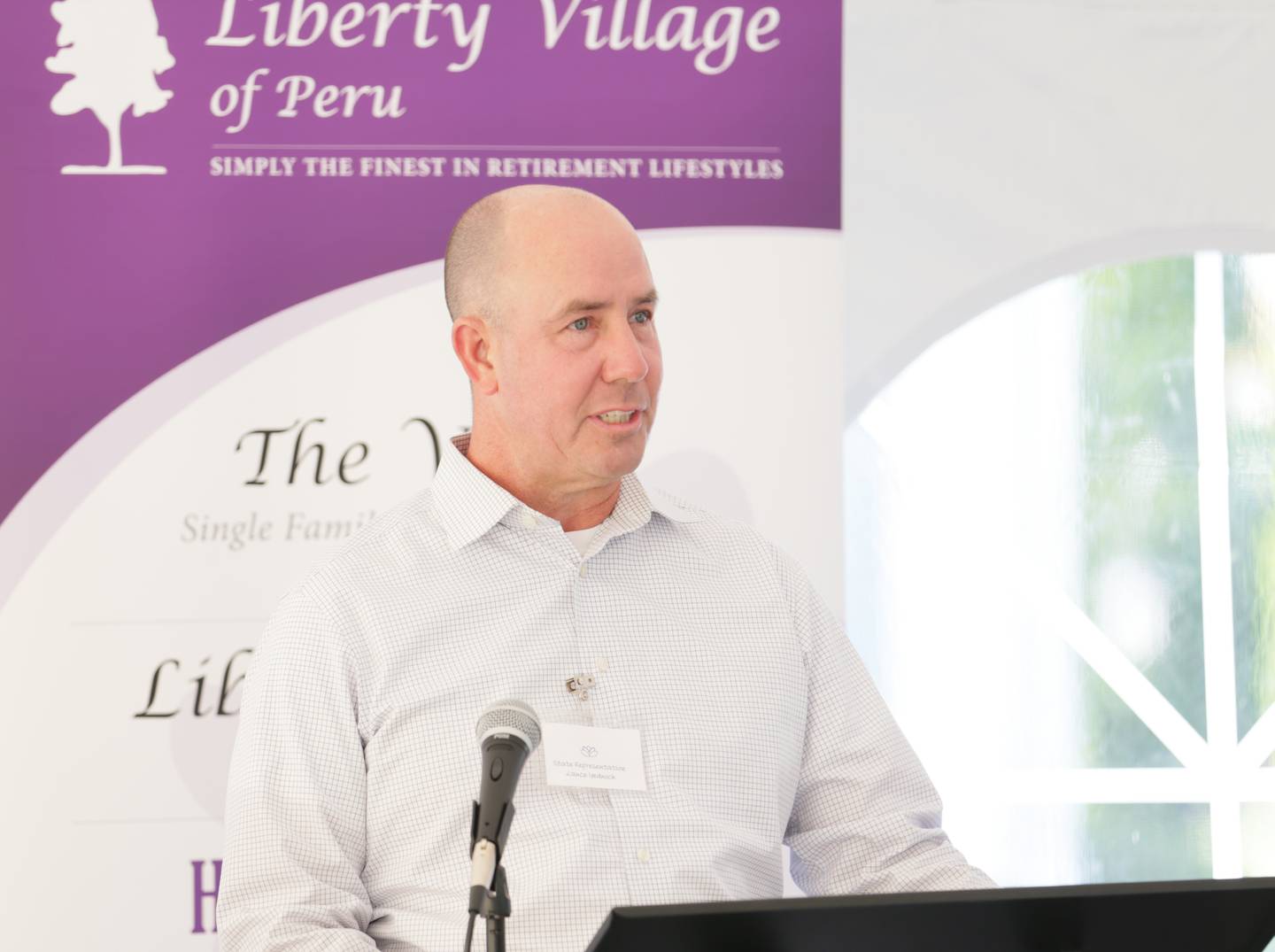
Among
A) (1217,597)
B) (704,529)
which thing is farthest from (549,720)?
(1217,597)

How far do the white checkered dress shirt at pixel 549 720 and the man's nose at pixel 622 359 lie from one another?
0.85 ft

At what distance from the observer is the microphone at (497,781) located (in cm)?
161

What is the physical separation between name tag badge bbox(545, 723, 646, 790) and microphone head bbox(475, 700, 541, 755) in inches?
17.5

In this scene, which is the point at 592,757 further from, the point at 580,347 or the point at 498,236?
the point at 498,236

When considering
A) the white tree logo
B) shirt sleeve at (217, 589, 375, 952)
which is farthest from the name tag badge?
→ the white tree logo

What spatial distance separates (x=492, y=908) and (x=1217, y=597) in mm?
2386

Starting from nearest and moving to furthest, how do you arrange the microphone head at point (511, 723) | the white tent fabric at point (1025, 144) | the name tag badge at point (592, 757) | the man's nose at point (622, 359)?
1. the microphone head at point (511, 723)
2. the name tag badge at point (592, 757)
3. the man's nose at point (622, 359)
4. the white tent fabric at point (1025, 144)

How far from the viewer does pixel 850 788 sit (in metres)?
2.41

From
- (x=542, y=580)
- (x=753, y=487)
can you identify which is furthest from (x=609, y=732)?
(x=753, y=487)

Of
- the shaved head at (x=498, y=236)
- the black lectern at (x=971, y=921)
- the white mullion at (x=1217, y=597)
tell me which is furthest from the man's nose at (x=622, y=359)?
the white mullion at (x=1217, y=597)

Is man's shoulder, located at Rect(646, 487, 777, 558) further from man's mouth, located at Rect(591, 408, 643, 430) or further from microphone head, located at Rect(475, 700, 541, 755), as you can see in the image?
microphone head, located at Rect(475, 700, 541, 755)

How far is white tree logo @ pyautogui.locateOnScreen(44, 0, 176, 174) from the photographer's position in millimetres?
3062

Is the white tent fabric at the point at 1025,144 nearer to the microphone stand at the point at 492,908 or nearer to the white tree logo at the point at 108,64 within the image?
the white tree logo at the point at 108,64

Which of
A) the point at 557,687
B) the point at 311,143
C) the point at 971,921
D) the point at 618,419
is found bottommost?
the point at 971,921
